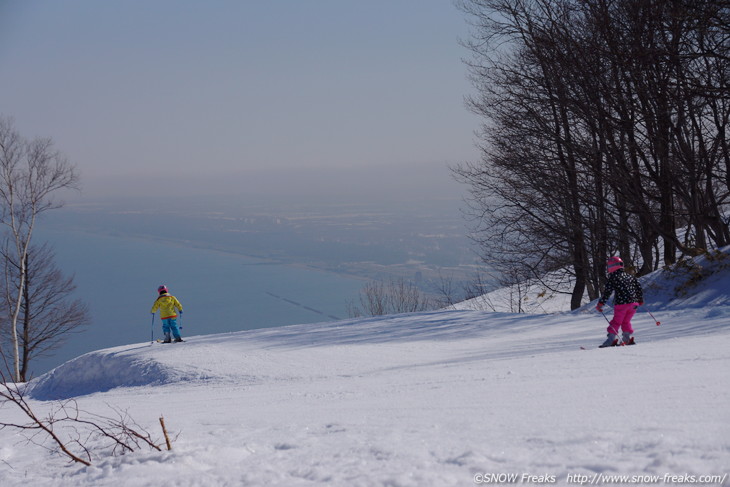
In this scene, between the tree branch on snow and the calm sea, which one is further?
the calm sea

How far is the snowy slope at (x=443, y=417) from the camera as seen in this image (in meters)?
3.89

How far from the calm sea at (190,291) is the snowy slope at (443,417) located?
47196 millimetres

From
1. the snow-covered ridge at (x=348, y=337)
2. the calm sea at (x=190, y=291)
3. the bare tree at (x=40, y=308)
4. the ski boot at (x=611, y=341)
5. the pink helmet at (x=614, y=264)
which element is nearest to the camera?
the ski boot at (x=611, y=341)

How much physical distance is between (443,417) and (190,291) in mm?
105493

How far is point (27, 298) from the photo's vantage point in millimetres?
31422

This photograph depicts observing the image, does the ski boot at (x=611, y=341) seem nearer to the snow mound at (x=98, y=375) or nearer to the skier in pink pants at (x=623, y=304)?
the skier in pink pants at (x=623, y=304)

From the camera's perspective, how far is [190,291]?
10581 centimetres

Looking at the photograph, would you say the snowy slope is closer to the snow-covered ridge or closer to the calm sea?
the snow-covered ridge

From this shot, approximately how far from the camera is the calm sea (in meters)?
77.8

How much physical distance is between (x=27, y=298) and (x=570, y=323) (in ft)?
93.2

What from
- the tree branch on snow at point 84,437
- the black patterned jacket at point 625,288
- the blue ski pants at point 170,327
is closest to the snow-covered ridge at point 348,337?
the blue ski pants at point 170,327

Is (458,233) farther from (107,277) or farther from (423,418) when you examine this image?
(423,418)

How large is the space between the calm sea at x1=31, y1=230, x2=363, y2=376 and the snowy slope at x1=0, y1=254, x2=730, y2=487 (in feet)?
155

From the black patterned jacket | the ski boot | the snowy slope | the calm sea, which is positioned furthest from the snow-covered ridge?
the calm sea
